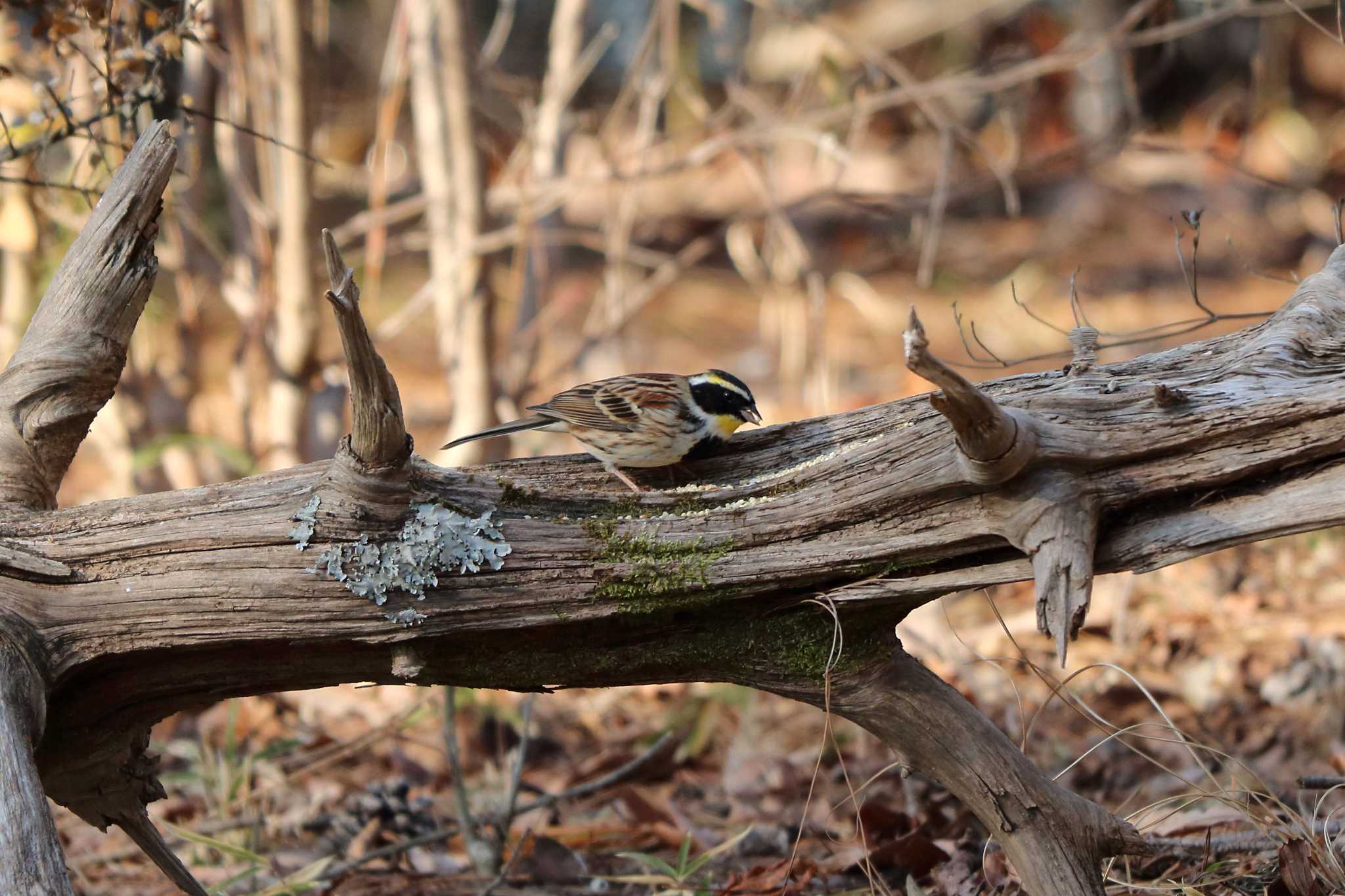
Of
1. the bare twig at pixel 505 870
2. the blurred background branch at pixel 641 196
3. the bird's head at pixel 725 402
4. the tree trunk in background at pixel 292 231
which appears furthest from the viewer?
the tree trunk in background at pixel 292 231

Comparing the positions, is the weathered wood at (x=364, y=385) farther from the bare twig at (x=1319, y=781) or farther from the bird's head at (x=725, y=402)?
the bare twig at (x=1319, y=781)

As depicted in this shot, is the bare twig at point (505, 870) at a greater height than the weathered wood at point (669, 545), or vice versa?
the weathered wood at point (669, 545)

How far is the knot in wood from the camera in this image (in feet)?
10.4

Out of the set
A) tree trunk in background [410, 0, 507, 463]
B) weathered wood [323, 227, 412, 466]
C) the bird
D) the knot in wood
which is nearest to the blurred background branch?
tree trunk in background [410, 0, 507, 463]

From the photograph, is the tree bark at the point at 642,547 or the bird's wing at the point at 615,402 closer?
the tree bark at the point at 642,547

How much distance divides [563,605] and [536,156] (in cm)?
445

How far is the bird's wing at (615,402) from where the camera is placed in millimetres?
4008

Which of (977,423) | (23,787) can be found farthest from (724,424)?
(23,787)

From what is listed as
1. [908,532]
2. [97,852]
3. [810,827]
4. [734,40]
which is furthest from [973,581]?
[734,40]

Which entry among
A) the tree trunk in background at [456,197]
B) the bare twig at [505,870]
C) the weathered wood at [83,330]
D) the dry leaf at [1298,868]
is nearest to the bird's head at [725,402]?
the bare twig at [505,870]

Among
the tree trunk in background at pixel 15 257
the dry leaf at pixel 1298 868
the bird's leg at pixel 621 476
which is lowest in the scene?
the dry leaf at pixel 1298 868

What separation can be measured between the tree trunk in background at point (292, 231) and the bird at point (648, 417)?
2202 mm

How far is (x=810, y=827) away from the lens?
192 inches

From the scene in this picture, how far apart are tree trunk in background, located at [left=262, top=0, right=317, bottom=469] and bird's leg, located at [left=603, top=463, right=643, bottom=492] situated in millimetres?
3178
